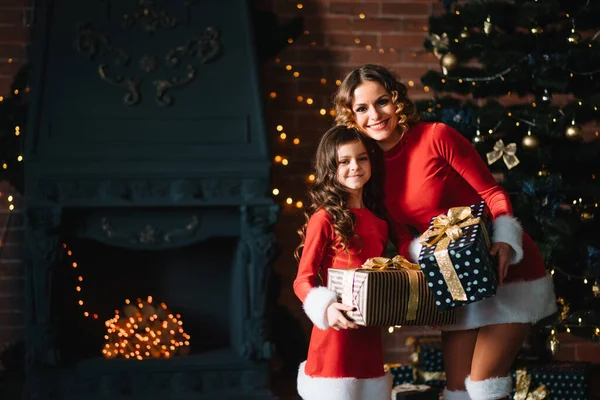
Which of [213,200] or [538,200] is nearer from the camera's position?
[538,200]

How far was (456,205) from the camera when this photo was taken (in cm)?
241

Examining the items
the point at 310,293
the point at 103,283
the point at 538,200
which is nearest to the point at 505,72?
the point at 538,200

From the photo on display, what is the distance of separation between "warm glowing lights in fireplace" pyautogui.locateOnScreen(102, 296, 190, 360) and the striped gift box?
7.46 ft

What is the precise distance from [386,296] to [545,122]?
188 cm

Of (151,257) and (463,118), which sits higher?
(463,118)

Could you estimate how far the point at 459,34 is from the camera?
3934mm

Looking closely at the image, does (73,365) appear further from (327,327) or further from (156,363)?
(327,327)

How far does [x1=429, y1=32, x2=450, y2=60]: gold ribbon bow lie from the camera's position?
3930 millimetres

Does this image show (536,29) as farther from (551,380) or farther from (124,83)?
(124,83)

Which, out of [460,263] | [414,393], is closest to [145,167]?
[414,393]

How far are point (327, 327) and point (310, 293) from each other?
0.09 metres

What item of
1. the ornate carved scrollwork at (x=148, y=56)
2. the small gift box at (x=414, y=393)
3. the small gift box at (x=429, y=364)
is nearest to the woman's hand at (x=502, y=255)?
the small gift box at (x=414, y=393)

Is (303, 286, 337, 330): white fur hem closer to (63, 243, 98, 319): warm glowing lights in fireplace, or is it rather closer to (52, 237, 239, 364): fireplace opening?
(52, 237, 239, 364): fireplace opening

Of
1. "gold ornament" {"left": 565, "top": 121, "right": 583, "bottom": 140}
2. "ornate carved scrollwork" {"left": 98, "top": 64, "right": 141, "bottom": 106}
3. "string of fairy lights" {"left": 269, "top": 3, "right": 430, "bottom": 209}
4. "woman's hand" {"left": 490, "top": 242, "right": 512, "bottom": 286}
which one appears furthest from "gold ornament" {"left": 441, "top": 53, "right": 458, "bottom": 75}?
"woman's hand" {"left": 490, "top": 242, "right": 512, "bottom": 286}
